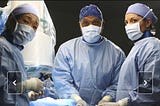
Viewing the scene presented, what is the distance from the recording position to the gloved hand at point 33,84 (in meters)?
1.52

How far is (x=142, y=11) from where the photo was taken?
164cm

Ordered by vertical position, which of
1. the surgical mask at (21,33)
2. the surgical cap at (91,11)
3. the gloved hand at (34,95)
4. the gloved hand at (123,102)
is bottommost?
the gloved hand at (123,102)

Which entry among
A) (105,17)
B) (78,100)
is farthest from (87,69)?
(105,17)

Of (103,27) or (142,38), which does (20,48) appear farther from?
(142,38)

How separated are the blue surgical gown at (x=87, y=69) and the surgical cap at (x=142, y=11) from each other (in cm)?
19

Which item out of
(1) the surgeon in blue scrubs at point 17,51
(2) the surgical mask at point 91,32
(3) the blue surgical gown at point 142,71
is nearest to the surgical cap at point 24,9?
(1) the surgeon in blue scrubs at point 17,51

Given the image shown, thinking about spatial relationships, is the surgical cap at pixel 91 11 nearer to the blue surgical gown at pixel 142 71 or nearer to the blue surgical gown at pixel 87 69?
the blue surgical gown at pixel 87 69

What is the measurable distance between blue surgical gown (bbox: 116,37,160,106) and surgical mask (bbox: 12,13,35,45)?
18.0 inches

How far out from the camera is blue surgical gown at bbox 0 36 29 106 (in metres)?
1.48

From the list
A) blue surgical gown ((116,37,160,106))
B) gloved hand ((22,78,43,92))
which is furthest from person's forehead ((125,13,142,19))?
gloved hand ((22,78,43,92))

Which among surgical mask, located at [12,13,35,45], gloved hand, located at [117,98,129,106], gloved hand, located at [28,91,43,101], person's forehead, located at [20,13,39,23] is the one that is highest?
person's forehead, located at [20,13,39,23]

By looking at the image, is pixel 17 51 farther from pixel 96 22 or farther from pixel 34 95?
pixel 96 22

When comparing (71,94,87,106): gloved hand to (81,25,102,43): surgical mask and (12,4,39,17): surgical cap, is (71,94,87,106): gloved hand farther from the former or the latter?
(12,4,39,17): surgical cap

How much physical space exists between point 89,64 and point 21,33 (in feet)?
1.13
